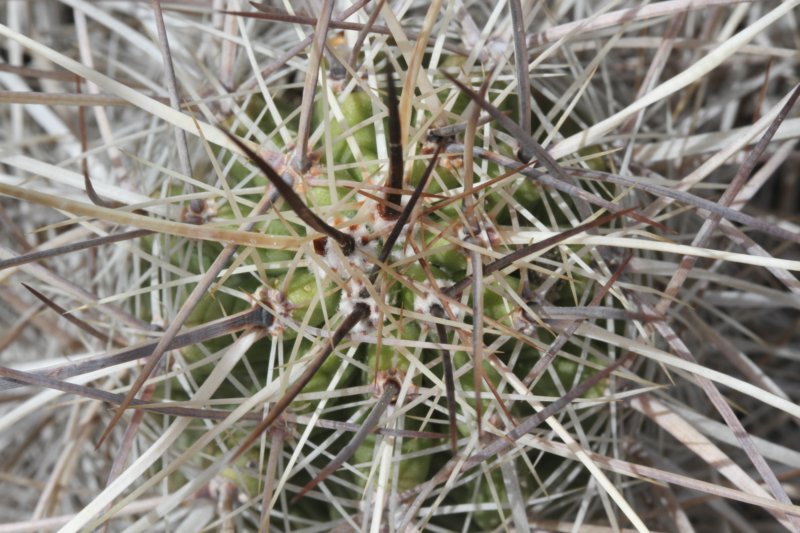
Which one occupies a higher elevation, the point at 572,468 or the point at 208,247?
the point at 208,247

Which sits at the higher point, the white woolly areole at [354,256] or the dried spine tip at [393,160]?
the dried spine tip at [393,160]

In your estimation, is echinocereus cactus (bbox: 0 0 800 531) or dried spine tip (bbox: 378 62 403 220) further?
echinocereus cactus (bbox: 0 0 800 531)

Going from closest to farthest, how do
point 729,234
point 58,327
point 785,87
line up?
point 729,234, point 58,327, point 785,87

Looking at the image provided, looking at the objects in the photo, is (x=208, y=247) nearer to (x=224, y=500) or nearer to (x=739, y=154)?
(x=224, y=500)

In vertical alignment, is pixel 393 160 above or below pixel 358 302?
above

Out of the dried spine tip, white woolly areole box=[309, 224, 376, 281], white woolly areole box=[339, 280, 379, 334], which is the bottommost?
white woolly areole box=[339, 280, 379, 334]

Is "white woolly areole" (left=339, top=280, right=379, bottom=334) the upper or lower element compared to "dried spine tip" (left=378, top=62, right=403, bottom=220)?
lower

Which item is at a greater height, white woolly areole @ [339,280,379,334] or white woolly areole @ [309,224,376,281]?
white woolly areole @ [309,224,376,281]

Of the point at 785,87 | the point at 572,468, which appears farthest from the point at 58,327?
the point at 785,87
